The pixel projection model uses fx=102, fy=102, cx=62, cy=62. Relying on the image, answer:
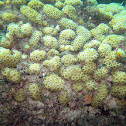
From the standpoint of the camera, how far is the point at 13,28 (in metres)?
3.69

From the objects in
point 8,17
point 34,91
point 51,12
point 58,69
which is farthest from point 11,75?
point 51,12

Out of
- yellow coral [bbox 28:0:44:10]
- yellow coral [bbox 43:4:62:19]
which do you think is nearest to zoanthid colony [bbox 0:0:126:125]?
yellow coral [bbox 28:0:44:10]

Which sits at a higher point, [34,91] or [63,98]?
[34,91]

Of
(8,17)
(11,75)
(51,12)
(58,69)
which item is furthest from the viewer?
(51,12)

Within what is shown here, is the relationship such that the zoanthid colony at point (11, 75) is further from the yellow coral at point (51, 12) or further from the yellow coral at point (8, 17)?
the yellow coral at point (51, 12)

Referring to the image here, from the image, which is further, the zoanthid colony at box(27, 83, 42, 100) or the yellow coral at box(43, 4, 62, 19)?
the yellow coral at box(43, 4, 62, 19)

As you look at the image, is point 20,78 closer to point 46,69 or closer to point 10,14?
point 46,69

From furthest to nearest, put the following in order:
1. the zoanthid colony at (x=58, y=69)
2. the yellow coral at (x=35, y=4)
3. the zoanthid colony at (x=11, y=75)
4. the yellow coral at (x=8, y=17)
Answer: the yellow coral at (x=35, y=4) < the yellow coral at (x=8, y=17) < the zoanthid colony at (x=58, y=69) < the zoanthid colony at (x=11, y=75)

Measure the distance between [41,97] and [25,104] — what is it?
523mm

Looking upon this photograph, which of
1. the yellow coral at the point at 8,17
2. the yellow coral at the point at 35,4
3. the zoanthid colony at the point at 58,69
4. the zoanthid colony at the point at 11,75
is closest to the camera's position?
the zoanthid colony at the point at 11,75

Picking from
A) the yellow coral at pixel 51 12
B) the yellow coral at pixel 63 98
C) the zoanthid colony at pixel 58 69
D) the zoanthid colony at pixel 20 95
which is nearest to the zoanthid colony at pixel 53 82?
the zoanthid colony at pixel 58 69

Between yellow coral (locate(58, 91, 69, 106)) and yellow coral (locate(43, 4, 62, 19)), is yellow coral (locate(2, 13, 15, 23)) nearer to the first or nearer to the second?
yellow coral (locate(43, 4, 62, 19))

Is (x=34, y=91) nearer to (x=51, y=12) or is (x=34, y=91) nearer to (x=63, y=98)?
(x=63, y=98)

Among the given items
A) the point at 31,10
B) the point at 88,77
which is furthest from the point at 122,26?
the point at 31,10
